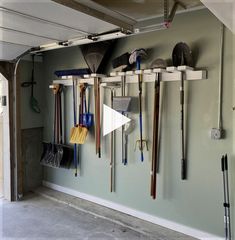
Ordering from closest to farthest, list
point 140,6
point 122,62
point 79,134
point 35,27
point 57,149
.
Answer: point 35,27 < point 140,6 < point 122,62 < point 79,134 < point 57,149

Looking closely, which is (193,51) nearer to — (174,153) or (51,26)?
(174,153)

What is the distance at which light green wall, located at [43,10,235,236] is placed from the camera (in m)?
2.63

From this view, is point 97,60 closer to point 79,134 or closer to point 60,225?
point 79,134

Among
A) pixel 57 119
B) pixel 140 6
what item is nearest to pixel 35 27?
pixel 140 6

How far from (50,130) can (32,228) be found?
1.63 metres

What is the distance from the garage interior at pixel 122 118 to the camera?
2.56 m

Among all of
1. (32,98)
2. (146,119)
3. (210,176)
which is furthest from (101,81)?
(210,176)

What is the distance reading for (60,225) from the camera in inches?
125
